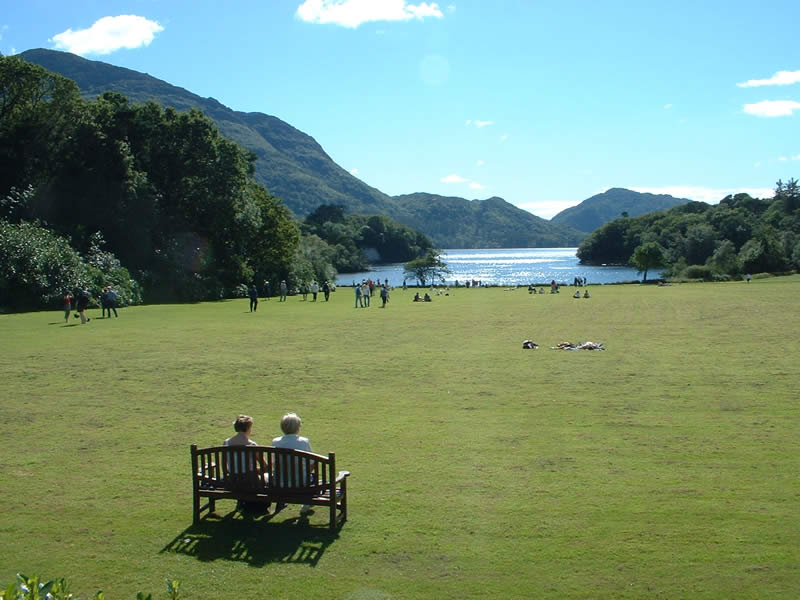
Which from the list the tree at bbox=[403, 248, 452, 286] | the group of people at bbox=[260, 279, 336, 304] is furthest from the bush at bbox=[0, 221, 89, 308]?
the tree at bbox=[403, 248, 452, 286]

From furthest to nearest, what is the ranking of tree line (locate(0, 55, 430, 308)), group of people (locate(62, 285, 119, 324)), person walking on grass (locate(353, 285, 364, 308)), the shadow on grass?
1. person walking on grass (locate(353, 285, 364, 308))
2. tree line (locate(0, 55, 430, 308))
3. group of people (locate(62, 285, 119, 324))
4. the shadow on grass

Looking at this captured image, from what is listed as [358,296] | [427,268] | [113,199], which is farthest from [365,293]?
[427,268]

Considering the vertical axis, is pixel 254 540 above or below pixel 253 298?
below

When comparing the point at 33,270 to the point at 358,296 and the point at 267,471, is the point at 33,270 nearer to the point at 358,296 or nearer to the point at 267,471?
the point at 358,296

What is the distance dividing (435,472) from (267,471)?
268 cm

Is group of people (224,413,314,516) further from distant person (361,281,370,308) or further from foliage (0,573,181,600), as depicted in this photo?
distant person (361,281,370,308)

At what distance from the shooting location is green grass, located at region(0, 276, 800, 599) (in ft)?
20.9

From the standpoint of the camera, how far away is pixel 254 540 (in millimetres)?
7211

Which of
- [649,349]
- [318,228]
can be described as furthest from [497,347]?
[318,228]

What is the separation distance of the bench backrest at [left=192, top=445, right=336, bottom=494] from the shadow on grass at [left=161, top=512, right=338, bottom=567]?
472mm

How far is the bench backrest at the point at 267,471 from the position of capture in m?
7.23

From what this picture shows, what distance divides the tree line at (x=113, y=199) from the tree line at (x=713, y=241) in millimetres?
67913

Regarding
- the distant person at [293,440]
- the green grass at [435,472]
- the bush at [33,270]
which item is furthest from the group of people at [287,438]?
the bush at [33,270]

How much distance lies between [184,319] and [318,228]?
14991cm
